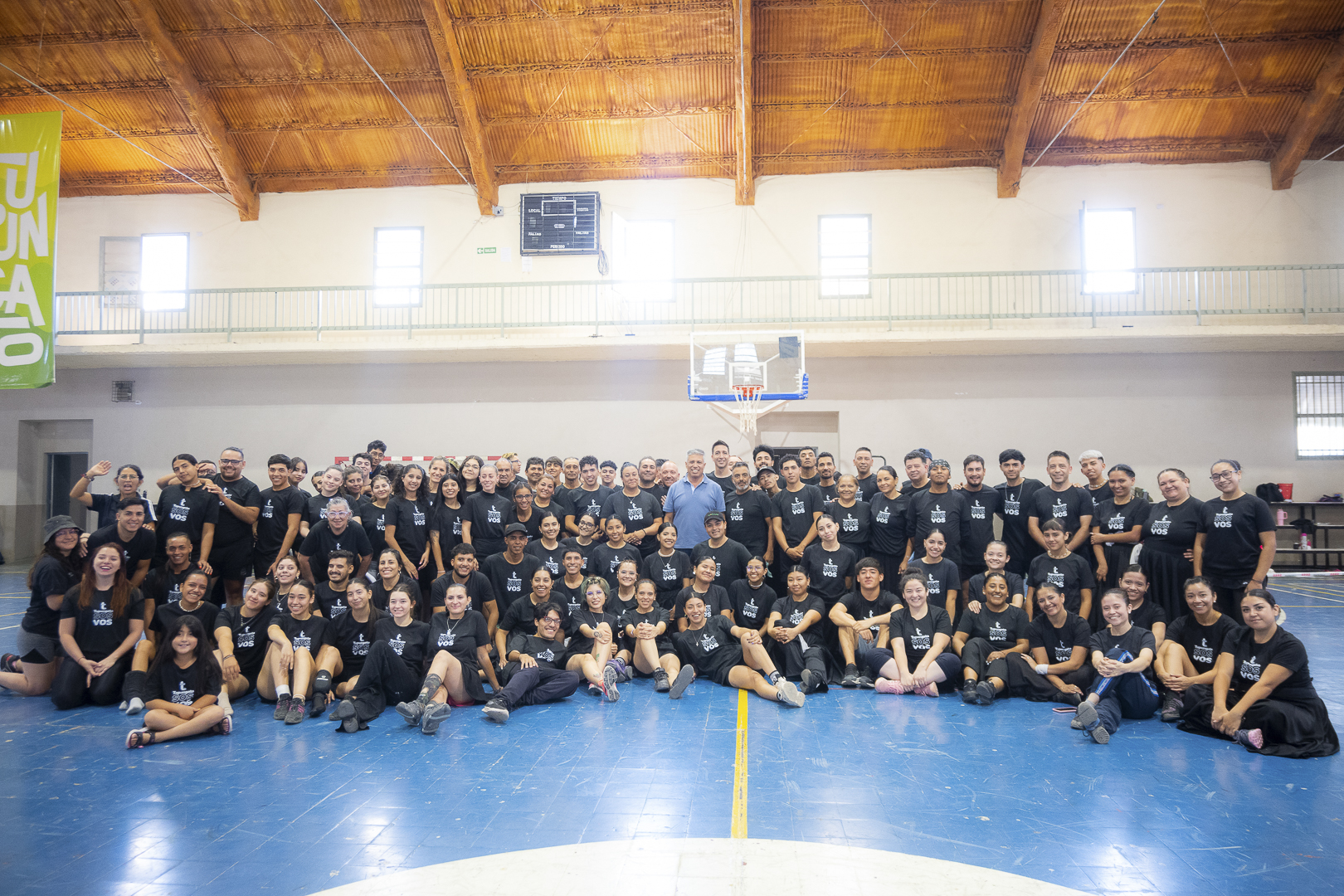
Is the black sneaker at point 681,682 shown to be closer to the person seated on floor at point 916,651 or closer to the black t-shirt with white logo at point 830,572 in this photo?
the black t-shirt with white logo at point 830,572

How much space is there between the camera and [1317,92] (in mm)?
14070

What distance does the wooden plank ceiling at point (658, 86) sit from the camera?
13859mm

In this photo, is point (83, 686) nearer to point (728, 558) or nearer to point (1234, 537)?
point (728, 558)

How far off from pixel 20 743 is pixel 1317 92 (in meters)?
20.9

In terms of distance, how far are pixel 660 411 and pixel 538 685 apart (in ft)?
33.0

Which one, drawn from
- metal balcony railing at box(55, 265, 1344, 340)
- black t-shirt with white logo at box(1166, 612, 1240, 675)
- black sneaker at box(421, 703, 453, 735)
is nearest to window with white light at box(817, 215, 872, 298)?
metal balcony railing at box(55, 265, 1344, 340)

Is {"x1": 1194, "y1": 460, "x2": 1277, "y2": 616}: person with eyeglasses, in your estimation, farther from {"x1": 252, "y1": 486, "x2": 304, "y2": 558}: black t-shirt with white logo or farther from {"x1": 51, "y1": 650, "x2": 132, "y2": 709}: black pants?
{"x1": 51, "y1": 650, "x2": 132, "y2": 709}: black pants

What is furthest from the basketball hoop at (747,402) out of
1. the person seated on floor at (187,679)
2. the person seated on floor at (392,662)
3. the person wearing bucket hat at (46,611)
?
the person wearing bucket hat at (46,611)

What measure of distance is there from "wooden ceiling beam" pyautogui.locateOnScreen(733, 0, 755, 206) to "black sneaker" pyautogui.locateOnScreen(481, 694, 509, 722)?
11915 mm

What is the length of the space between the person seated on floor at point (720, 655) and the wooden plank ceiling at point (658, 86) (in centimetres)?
1082

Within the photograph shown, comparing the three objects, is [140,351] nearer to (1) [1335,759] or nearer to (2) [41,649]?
(2) [41,649]

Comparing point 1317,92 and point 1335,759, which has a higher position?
point 1317,92

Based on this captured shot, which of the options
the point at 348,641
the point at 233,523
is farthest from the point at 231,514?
the point at 348,641

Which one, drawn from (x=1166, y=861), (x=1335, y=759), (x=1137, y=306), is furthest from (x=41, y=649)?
(x=1137, y=306)
